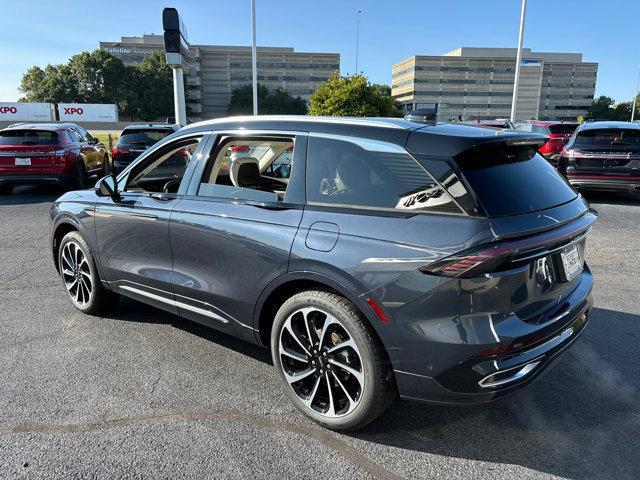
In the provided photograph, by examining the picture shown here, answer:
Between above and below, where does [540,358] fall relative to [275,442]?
above

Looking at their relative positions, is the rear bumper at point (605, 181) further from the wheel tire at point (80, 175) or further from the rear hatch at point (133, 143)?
the wheel tire at point (80, 175)

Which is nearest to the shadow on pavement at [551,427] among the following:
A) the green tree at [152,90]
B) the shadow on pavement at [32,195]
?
the shadow on pavement at [32,195]

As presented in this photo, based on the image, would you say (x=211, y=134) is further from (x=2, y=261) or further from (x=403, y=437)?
(x=2, y=261)

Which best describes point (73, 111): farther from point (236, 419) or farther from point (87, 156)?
point (236, 419)

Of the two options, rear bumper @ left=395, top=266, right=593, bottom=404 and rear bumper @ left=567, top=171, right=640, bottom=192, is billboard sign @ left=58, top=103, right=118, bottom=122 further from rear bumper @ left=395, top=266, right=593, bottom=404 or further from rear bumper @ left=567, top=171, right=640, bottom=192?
rear bumper @ left=395, top=266, right=593, bottom=404

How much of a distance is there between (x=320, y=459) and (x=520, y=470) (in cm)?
101

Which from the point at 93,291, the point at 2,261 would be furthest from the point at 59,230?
the point at 2,261

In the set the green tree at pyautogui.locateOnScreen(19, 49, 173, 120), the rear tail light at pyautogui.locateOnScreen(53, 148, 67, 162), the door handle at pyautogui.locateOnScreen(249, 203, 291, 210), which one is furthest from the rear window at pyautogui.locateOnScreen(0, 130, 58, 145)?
the green tree at pyautogui.locateOnScreen(19, 49, 173, 120)

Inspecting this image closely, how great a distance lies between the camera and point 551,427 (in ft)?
9.04

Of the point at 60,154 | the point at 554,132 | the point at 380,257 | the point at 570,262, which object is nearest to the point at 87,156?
the point at 60,154

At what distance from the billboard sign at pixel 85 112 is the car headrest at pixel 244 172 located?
87572mm

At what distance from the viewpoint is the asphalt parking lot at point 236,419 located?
96.1 inches

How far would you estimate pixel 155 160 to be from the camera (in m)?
3.95

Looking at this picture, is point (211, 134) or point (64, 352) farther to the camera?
point (64, 352)
